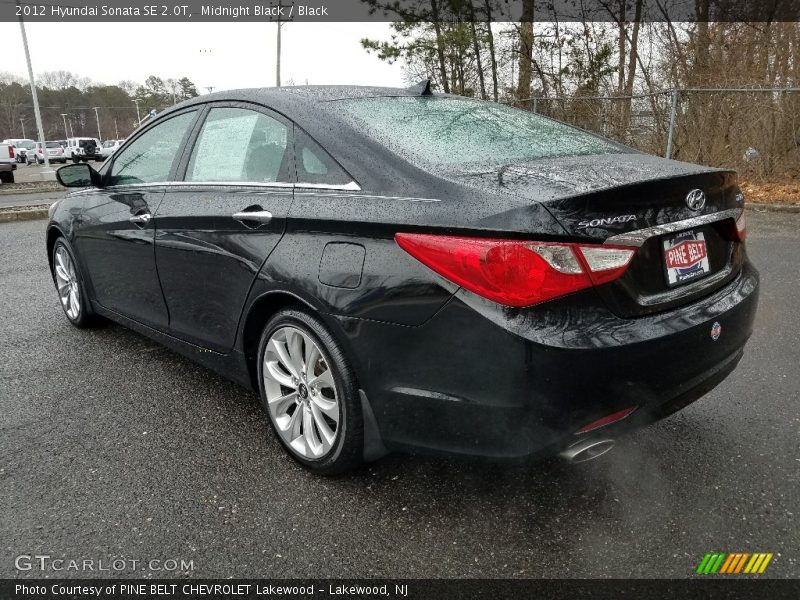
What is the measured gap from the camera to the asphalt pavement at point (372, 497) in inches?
81.9

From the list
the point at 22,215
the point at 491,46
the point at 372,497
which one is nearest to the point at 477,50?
the point at 491,46

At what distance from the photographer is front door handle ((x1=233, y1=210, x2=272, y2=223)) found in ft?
8.39

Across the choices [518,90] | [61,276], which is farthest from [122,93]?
[61,276]

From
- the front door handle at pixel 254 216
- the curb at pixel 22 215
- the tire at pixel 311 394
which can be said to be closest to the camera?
the tire at pixel 311 394

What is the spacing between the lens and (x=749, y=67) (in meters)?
12.4

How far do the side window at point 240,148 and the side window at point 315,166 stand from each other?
0.29 feet

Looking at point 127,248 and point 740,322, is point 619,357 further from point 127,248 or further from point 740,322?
point 127,248

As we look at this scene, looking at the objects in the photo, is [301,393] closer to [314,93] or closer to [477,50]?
[314,93]

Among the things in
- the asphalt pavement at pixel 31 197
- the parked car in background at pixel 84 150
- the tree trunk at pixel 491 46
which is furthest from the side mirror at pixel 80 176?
the parked car in background at pixel 84 150

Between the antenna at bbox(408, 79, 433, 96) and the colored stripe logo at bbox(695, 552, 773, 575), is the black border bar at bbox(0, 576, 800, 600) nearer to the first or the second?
the colored stripe logo at bbox(695, 552, 773, 575)

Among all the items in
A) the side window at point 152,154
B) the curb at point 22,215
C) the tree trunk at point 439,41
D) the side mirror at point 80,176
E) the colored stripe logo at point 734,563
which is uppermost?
the tree trunk at point 439,41

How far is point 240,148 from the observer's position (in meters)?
2.92

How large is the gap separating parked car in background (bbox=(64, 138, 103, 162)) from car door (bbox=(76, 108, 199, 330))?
148 feet

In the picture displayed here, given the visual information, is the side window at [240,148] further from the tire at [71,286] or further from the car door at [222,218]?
the tire at [71,286]
